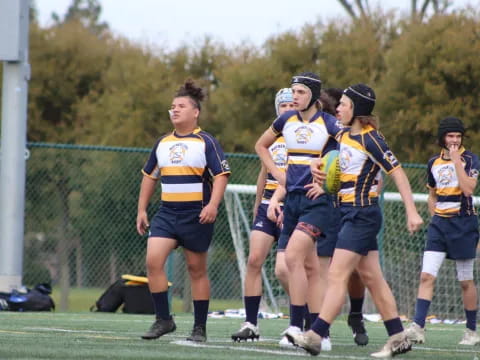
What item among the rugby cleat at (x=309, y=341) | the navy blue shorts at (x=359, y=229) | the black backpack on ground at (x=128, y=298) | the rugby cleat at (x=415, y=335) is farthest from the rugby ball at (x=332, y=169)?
the black backpack on ground at (x=128, y=298)

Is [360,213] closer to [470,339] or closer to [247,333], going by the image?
[247,333]

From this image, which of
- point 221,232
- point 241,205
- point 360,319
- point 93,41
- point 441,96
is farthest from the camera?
point 93,41

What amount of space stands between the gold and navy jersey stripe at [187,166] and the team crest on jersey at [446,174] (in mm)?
2410

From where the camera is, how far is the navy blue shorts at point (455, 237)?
29.6 feet

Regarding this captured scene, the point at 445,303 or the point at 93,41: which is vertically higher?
the point at 93,41

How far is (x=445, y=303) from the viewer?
1479 centimetres

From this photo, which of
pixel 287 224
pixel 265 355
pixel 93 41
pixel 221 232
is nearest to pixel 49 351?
pixel 265 355

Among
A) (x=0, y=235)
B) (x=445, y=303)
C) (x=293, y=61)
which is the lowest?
(x=445, y=303)

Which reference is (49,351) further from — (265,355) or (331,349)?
(331,349)

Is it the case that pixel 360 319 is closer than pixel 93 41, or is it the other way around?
pixel 360 319

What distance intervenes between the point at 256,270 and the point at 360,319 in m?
0.92

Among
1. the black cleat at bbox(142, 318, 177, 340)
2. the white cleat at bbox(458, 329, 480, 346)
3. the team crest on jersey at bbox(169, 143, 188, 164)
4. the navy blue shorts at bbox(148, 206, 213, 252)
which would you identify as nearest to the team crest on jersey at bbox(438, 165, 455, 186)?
the white cleat at bbox(458, 329, 480, 346)

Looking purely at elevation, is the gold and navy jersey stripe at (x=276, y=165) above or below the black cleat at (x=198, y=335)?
above

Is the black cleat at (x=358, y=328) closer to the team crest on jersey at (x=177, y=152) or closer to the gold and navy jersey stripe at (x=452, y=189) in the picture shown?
the gold and navy jersey stripe at (x=452, y=189)
